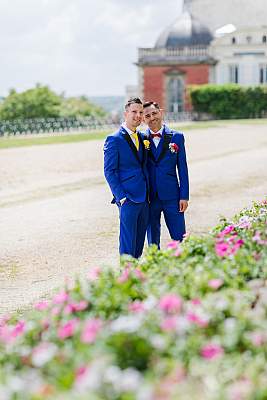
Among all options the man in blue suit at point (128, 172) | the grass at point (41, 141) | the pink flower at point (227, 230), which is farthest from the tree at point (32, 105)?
the pink flower at point (227, 230)

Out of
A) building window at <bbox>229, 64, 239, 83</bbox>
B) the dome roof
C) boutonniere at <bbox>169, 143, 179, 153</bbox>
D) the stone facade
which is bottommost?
boutonniere at <bbox>169, 143, 179, 153</bbox>

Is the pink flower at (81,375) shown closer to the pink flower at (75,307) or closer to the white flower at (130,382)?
the white flower at (130,382)

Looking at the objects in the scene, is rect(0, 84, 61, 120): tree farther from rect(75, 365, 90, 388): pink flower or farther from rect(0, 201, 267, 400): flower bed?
rect(75, 365, 90, 388): pink flower

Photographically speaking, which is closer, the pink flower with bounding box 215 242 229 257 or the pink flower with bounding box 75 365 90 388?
the pink flower with bounding box 75 365 90 388

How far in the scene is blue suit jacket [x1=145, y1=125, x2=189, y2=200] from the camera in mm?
7250

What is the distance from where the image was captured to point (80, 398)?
9.35 feet

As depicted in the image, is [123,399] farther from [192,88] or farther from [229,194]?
[192,88]

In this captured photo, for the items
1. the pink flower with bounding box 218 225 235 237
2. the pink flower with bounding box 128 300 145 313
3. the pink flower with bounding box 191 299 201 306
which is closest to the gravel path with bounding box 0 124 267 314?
the pink flower with bounding box 218 225 235 237

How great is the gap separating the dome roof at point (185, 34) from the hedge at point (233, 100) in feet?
25.9

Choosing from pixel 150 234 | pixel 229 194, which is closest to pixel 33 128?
pixel 229 194

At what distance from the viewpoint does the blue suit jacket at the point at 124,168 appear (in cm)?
697

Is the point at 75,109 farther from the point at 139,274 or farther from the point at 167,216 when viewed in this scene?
the point at 139,274

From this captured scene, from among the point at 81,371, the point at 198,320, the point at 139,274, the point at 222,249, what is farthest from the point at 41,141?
the point at 81,371

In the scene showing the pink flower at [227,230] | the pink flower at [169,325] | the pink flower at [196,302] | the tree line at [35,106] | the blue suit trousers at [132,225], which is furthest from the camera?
the tree line at [35,106]
